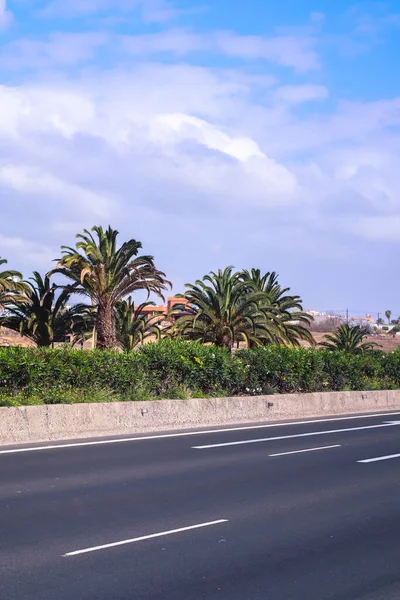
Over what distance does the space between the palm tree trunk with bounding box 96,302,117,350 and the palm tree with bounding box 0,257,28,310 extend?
3.89m

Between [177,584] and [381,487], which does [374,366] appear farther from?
[177,584]

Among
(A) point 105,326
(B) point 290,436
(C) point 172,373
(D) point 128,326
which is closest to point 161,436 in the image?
(B) point 290,436

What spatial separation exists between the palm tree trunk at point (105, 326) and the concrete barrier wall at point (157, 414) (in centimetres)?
1200

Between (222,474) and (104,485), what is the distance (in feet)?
6.96

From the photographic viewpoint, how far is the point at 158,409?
19594 millimetres

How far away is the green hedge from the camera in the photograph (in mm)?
17703

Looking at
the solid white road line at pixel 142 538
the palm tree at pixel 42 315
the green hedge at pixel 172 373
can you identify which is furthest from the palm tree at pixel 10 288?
the solid white road line at pixel 142 538

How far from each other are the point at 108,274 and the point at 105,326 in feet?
7.47

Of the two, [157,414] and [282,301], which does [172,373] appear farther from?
[282,301]

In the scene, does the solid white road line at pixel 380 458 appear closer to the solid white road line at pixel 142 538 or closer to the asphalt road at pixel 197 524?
the asphalt road at pixel 197 524

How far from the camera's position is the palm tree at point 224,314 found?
3709 cm

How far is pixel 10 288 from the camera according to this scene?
116 feet

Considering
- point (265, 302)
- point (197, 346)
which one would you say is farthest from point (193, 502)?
point (265, 302)

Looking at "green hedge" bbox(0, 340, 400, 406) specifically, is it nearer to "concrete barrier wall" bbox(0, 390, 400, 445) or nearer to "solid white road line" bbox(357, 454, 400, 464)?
"concrete barrier wall" bbox(0, 390, 400, 445)
